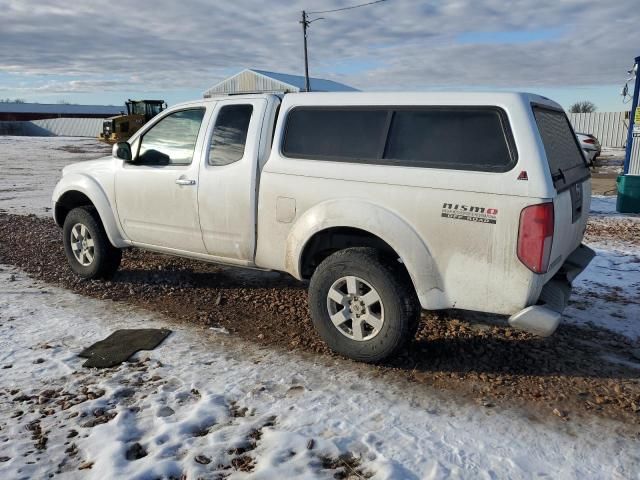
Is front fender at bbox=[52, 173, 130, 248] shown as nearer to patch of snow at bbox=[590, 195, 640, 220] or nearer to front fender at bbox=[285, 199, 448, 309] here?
front fender at bbox=[285, 199, 448, 309]

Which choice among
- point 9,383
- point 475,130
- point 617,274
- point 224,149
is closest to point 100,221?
point 224,149

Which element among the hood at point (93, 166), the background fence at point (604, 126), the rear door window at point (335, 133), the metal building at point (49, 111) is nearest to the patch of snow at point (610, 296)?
the rear door window at point (335, 133)

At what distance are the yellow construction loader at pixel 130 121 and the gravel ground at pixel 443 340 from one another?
25.0 m

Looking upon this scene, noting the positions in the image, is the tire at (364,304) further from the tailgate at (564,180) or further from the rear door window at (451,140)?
the tailgate at (564,180)

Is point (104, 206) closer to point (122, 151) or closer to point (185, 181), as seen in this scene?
point (122, 151)

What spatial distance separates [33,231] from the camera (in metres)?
8.71

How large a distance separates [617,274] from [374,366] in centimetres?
398

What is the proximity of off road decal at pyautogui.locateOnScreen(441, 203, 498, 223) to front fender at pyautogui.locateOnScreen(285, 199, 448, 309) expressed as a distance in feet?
0.93

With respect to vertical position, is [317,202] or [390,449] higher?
[317,202]

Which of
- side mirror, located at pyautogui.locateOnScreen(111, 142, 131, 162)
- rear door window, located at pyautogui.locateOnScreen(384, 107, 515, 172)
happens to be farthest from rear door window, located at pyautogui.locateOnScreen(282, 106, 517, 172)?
side mirror, located at pyautogui.locateOnScreen(111, 142, 131, 162)

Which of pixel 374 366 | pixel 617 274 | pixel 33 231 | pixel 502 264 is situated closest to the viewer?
pixel 502 264

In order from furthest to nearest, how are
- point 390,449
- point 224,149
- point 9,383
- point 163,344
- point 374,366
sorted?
1. point 224,149
2. point 163,344
3. point 374,366
4. point 9,383
5. point 390,449

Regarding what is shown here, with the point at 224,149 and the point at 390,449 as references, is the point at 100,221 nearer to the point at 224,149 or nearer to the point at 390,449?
the point at 224,149

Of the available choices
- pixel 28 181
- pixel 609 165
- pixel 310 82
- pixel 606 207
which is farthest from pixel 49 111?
pixel 606 207
